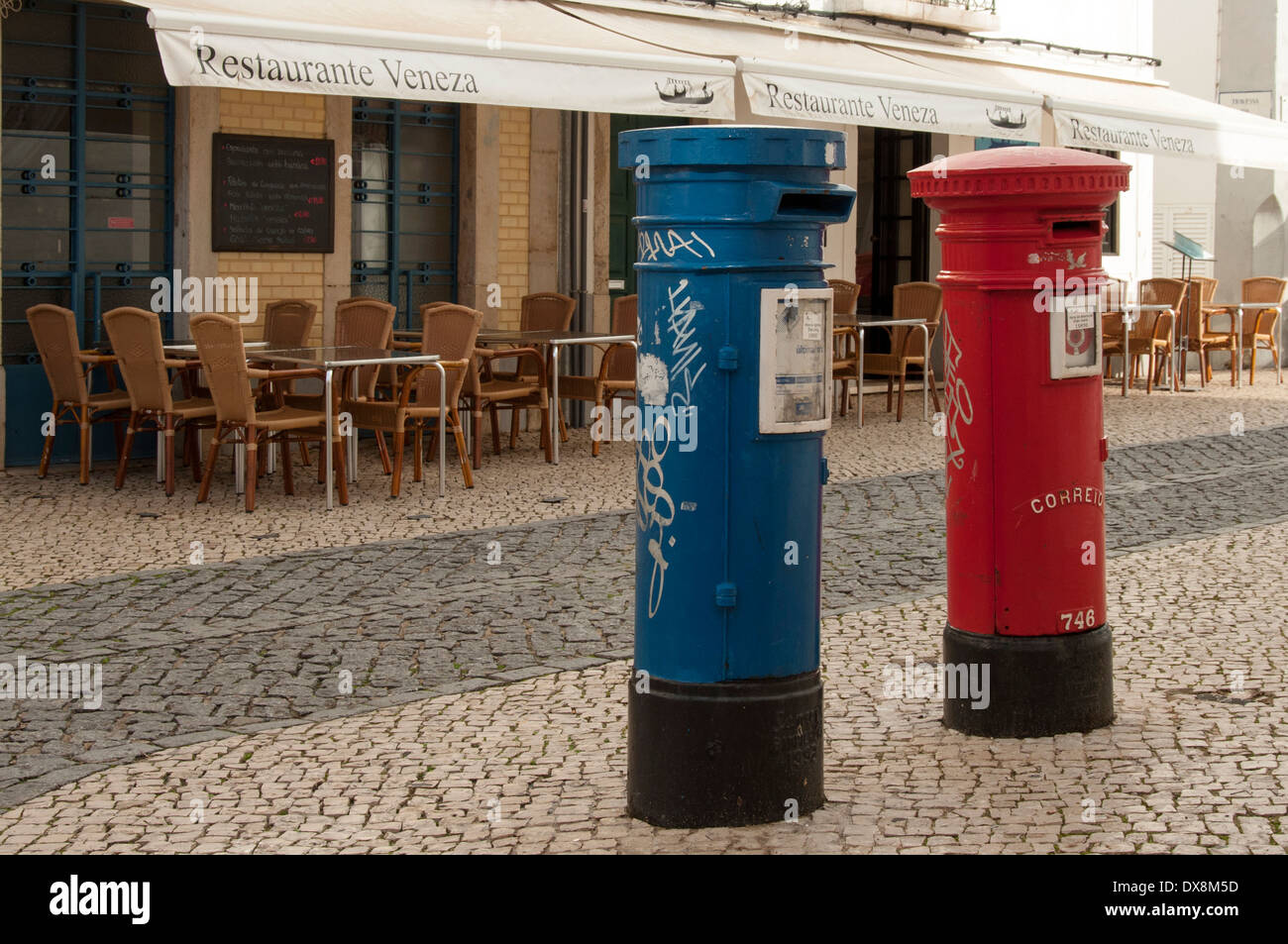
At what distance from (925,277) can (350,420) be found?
33.9 ft

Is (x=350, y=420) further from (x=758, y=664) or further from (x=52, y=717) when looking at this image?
(x=758, y=664)

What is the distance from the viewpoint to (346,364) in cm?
1005

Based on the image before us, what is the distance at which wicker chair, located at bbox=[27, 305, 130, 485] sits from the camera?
424 inches

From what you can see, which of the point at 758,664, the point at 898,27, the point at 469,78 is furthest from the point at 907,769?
the point at 898,27

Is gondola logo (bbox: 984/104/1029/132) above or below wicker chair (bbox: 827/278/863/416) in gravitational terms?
above

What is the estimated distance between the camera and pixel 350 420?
10914mm

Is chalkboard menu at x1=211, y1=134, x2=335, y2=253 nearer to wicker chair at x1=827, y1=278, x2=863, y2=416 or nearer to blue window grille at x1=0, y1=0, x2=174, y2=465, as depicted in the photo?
blue window grille at x1=0, y1=0, x2=174, y2=465

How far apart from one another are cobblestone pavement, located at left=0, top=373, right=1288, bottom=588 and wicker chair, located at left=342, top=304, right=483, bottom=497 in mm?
334

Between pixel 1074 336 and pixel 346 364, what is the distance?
17.7 ft

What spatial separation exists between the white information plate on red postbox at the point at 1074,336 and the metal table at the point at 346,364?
5.36 meters

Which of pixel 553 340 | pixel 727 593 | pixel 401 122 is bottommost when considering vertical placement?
pixel 727 593

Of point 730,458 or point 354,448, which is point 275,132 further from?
point 730,458

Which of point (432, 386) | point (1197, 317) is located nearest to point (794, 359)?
point (432, 386)

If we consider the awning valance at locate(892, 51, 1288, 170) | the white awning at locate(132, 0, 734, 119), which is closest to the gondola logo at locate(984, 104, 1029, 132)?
the awning valance at locate(892, 51, 1288, 170)
